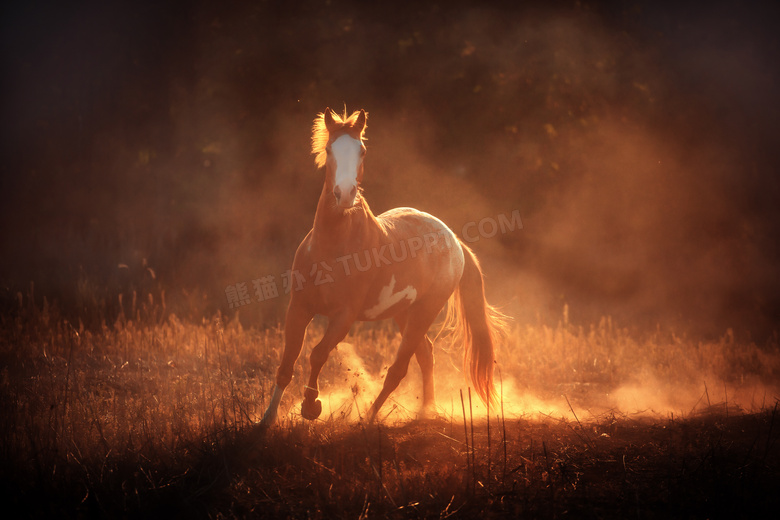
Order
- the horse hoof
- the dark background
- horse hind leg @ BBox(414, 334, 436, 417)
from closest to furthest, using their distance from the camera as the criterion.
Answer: the horse hoof → horse hind leg @ BBox(414, 334, 436, 417) → the dark background

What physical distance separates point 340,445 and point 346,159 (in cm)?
179

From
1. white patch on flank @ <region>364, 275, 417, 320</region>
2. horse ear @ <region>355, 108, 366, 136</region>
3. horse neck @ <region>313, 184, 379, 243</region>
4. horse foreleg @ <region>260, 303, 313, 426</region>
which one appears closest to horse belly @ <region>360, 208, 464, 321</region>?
white patch on flank @ <region>364, 275, 417, 320</region>

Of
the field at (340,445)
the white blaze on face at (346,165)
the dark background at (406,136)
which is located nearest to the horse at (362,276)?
the white blaze on face at (346,165)

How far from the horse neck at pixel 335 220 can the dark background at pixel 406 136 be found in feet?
22.5

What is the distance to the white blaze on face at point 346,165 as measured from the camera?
3.98 metres

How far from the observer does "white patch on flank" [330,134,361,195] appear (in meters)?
4.04

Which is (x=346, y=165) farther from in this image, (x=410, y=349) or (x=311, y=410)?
(x=410, y=349)

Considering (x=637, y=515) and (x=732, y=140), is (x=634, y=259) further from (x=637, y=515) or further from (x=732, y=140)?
(x=637, y=515)

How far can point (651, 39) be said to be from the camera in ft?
42.7

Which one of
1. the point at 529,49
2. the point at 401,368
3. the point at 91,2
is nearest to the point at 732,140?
the point at 529,49

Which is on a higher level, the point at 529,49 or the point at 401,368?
the point at 529,49

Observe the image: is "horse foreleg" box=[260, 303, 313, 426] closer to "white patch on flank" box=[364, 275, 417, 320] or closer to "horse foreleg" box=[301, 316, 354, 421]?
"horse foreleg" box=[301, 316, 354, 421]

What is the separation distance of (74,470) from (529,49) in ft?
38.1

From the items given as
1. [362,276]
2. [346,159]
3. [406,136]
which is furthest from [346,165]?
[406,136]
